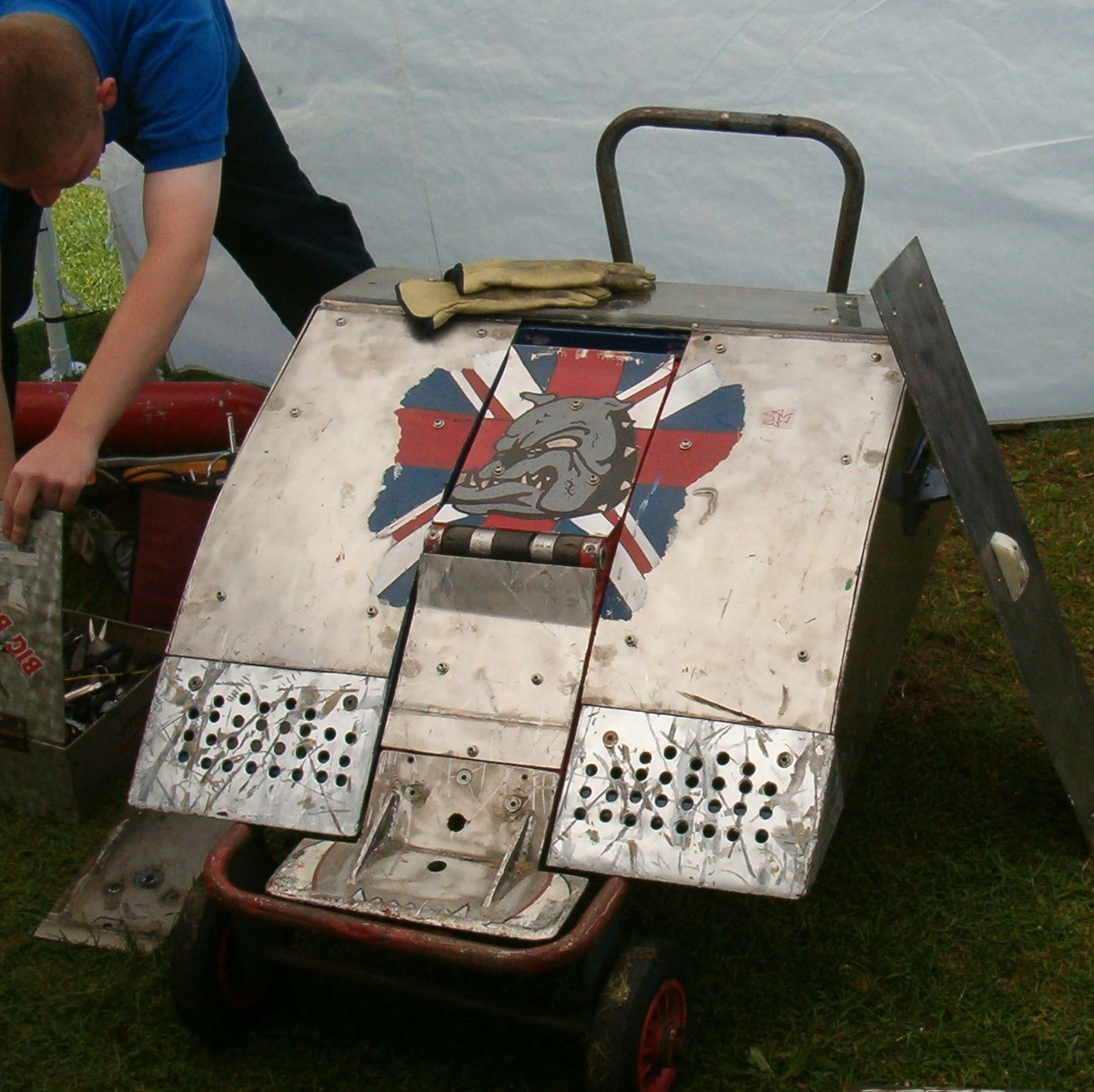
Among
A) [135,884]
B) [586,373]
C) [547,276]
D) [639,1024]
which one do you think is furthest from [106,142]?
[639,1024]

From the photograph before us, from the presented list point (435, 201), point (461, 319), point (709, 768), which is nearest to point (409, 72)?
point (435, 201)

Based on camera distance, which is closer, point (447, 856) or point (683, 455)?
point (447, 856)

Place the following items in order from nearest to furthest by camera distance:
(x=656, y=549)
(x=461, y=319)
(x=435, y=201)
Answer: (x=656, y=549) < (x=461, y=319) < (x=435, y=201)

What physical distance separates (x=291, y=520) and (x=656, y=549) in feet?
1.83

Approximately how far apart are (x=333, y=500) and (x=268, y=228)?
119 centimetres

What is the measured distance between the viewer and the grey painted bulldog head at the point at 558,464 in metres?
2.03

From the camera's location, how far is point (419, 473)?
6.93 feet

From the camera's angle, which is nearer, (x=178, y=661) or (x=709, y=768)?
(x=709, y=768)

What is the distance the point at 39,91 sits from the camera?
2.01m

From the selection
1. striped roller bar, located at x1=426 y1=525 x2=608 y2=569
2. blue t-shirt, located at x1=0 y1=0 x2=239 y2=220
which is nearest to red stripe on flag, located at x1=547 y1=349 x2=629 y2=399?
striped roller bar, located at x1=426 y1=525 x2=608 y2=569

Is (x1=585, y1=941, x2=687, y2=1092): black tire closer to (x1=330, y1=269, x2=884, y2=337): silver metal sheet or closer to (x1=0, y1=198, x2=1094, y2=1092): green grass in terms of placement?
(x1=0, y1=198, x2=1094, y2=1092): green grass

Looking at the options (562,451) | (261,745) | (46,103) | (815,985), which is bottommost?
(815,985)

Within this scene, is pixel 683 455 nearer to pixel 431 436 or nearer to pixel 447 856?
pixel 431 436

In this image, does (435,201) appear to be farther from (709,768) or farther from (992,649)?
(709,768)
